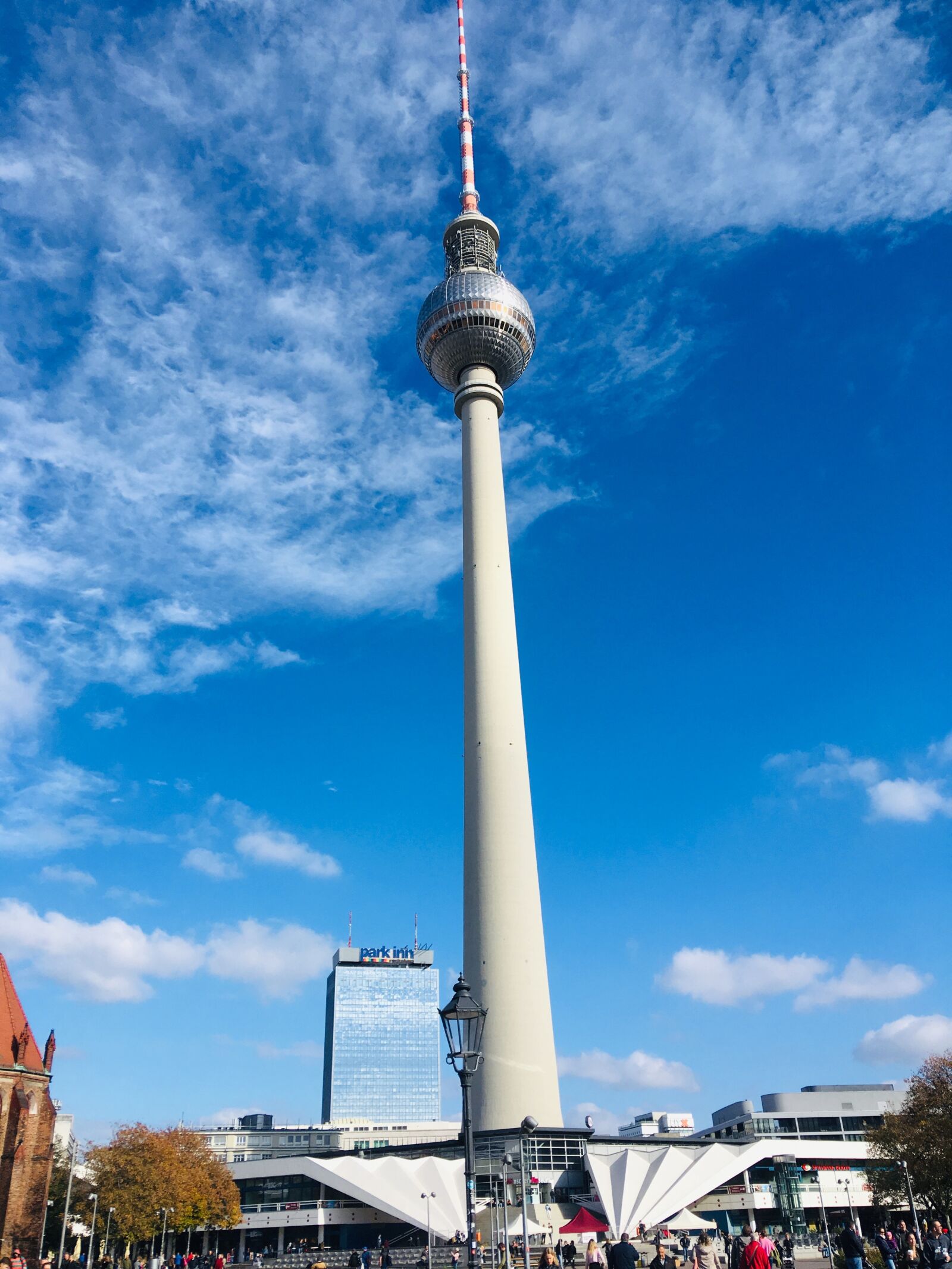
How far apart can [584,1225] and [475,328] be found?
234 ft

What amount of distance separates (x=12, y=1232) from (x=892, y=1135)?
174 ft

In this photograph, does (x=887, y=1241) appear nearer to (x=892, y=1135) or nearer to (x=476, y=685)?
(x=892, y=1135)

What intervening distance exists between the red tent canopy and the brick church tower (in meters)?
30.5

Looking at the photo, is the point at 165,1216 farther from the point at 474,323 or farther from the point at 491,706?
the point at 474,323

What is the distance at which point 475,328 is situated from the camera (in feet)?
303

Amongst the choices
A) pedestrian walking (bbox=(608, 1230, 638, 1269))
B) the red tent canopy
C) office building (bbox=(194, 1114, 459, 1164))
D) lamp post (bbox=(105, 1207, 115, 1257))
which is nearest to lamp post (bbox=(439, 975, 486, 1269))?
pedestrian walking (bbox=(608, 1230, 638, 1269))

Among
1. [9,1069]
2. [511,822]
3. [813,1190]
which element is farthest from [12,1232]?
[813,1190]

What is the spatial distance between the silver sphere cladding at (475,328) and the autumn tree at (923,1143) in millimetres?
66406

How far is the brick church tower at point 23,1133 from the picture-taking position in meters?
57.5

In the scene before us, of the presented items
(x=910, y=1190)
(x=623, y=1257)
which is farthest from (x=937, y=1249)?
(x=910, y=1190)

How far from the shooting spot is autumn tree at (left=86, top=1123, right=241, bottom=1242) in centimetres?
6488

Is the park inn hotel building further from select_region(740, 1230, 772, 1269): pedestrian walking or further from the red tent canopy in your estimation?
select_region(740, 1230, 772, 1269): pedestrian walking

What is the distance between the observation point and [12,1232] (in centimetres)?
5722

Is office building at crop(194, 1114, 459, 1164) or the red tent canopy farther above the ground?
office building at crop(194, 1114, 459, 1164)
